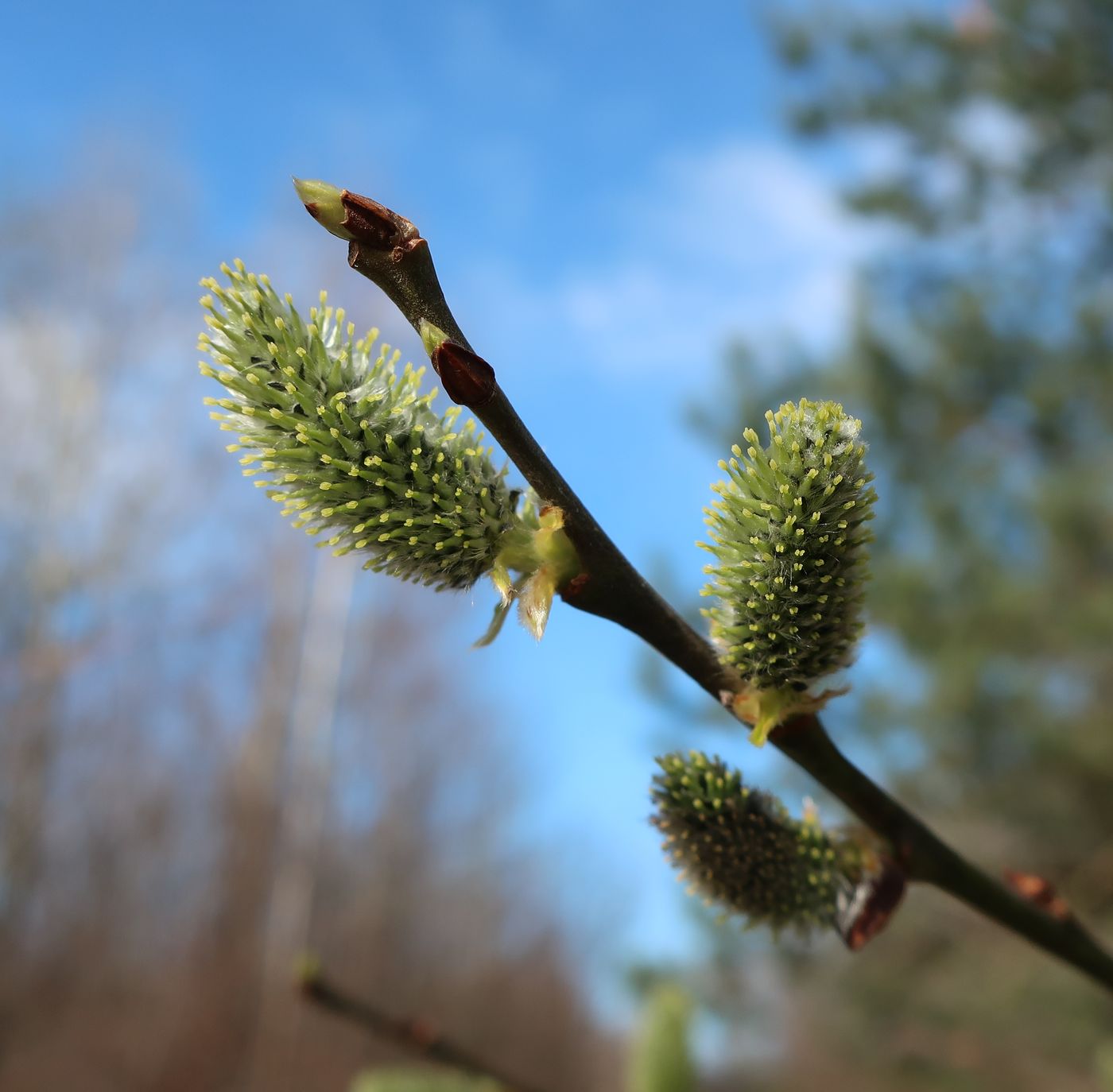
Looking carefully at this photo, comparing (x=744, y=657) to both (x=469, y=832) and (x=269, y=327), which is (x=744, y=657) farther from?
(x=469, y=832)

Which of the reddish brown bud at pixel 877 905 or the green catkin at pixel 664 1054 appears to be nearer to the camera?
the reddish brown bud at pixel 877 905

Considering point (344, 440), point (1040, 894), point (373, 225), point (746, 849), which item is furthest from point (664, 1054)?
point (373, 225)

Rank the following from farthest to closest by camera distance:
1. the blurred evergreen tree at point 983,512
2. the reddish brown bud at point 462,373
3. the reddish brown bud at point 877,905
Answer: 1. the blurred evergreen tree at point 983,512
2. the reddish brown bud at point 877,905
3. the reddish brown bud at point 462,373

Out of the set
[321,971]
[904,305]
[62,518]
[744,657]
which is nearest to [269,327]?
[744,657]

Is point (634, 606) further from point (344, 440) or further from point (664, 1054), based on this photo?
point (664, 1054)

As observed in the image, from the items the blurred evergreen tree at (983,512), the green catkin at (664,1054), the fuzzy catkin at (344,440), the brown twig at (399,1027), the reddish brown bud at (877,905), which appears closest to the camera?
the fuzzy catkin at (344,440)

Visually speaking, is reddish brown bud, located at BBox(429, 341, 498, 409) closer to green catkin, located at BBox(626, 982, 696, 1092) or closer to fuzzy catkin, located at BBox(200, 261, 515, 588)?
fuzzy catkin, located at BBox(200, 261, 515, 588)

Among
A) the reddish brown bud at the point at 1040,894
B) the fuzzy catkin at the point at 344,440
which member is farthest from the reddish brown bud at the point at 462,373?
the reddish brown bud at the point at 1040,894

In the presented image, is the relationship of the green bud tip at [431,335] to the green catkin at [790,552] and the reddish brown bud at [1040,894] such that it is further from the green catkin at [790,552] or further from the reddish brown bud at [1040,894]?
the reddish brown bud at [1040,894]

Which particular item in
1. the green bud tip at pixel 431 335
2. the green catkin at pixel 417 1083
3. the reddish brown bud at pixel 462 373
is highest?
the green bud tip at pixel 431 335
